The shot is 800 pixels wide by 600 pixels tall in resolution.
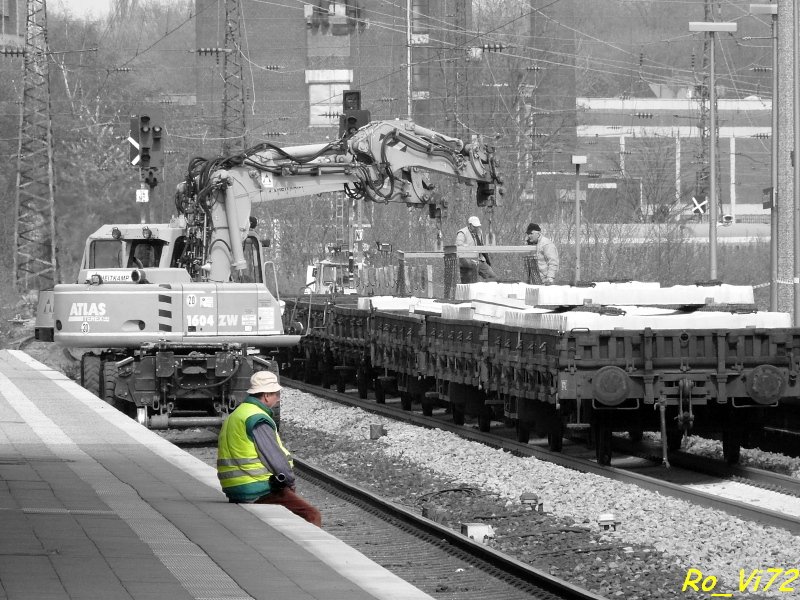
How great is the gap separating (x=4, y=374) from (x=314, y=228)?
3229 centimetres

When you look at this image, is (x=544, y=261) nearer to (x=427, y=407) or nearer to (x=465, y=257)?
(x=465, y=257)

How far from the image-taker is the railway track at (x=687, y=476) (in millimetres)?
14295

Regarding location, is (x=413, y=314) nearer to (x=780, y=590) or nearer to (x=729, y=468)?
(x=729, y=468)

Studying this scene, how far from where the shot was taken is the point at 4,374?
Result: 29.2 m

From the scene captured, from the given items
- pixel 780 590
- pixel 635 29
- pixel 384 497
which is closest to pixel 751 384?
pixel 384 497

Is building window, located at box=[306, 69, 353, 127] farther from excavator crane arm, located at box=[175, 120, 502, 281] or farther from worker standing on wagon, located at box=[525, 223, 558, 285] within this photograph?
worker standing on wagon, located at box=[525, 223, 558, 285]

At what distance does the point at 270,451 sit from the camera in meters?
11.4

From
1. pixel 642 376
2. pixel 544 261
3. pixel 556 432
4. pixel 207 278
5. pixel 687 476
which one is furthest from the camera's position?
pixel 544 261

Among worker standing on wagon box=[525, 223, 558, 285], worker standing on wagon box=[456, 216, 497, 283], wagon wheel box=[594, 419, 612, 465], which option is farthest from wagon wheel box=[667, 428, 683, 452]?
worker standing on wagon box=[456, 216, 497, 283]

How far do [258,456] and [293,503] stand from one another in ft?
2.16

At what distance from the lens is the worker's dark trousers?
11.9 m

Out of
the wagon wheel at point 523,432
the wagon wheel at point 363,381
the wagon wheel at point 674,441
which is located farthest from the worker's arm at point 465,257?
the wagon wheel at point 674,441

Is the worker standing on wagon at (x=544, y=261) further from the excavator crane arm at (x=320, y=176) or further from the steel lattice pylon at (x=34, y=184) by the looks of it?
the steel lattice pylon at (x=34, y=184)

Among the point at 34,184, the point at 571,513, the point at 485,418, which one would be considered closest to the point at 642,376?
the point at 571,513
